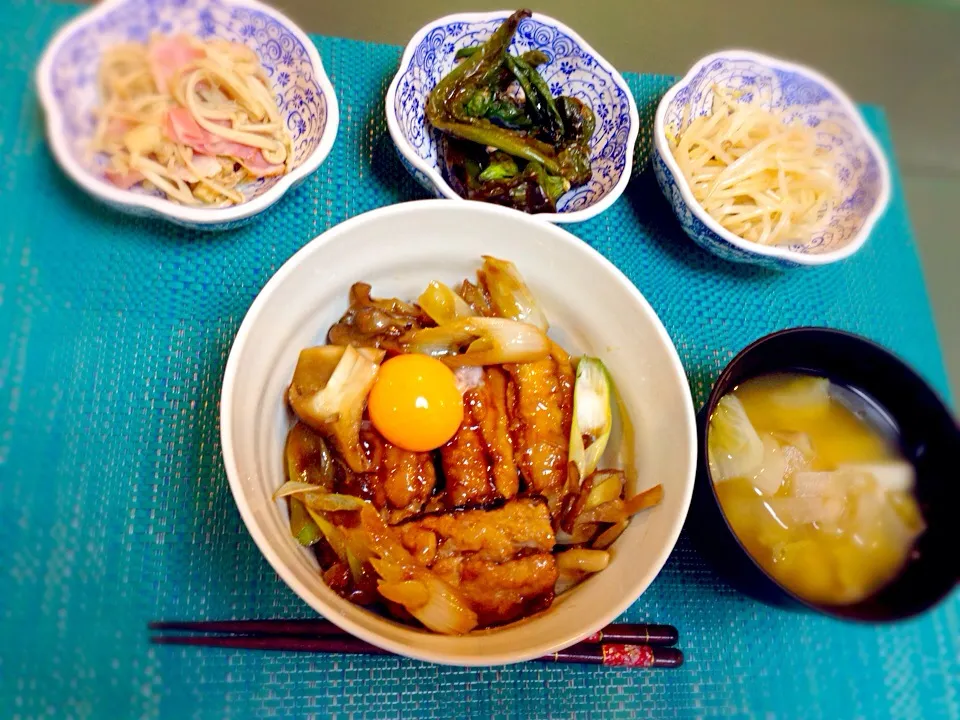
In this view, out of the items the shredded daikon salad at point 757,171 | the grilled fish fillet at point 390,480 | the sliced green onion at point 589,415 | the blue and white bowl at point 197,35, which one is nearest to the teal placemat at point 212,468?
the blue and white bowl at point 197,35

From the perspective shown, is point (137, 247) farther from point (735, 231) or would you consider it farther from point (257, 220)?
point (735, 231)

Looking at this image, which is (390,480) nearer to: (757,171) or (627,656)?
(627,656)

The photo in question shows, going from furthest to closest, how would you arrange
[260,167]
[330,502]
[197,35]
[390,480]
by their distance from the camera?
1. [260,167]
2. [390,480]
3. [330,502]
4. [197,35]

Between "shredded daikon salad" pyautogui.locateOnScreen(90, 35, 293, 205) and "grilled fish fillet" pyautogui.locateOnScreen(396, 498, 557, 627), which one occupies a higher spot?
"shredded daikon salad" pyautogui.locateOnScreen(90, 35, 293, 205)

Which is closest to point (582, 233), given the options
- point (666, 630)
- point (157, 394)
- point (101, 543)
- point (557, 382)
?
point (557, 382)

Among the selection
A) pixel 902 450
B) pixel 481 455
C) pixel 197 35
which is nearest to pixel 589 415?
pixel 481 455

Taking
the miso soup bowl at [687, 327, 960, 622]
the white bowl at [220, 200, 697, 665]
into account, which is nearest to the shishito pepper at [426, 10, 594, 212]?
the white bowl at [220, 200, 697, 665]

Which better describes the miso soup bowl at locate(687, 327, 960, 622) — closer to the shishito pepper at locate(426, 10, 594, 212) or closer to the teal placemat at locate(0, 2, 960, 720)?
the teal placemat at locate(0, 2, 960, 720)
